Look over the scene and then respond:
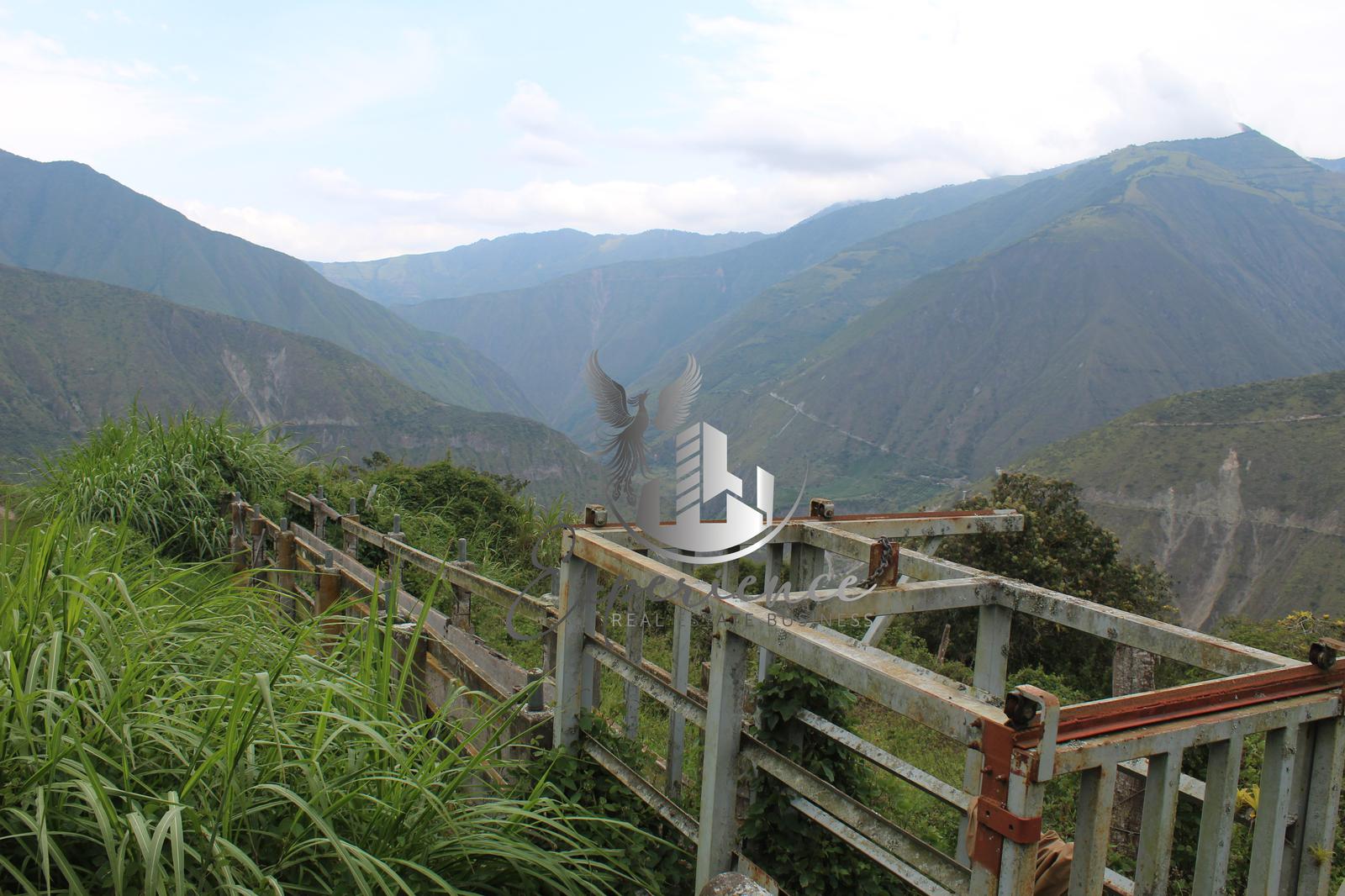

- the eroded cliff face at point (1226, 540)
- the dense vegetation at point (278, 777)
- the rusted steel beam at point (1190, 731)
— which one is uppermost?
the rusted steel beam at point (1190, 731)

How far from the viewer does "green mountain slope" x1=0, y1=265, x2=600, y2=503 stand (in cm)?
6750

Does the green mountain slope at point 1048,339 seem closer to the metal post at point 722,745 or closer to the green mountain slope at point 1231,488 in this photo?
the green mountain slope at point 1231,488

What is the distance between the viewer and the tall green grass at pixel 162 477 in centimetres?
776

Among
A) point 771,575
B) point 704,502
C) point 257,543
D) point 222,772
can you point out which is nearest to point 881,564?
point 771,575

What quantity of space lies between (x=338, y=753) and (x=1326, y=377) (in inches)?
2656

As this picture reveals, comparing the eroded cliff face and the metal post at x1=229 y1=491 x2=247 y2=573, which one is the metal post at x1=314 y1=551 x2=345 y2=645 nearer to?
the metal post at x1=229 y1=491 x2=247 y2=573

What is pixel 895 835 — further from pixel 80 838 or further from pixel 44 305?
pixel 44 305

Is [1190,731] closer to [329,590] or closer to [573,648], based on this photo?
[573,648]

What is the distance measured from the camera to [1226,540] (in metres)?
49.7

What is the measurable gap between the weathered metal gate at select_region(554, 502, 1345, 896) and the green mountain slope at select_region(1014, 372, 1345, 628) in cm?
4528

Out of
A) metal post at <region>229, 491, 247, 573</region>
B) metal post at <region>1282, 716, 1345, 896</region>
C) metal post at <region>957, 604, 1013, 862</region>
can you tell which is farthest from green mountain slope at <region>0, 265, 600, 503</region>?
metal post at <region>1282, 716, 1345, 896</region>

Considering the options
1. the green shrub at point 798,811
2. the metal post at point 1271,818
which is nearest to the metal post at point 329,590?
the green shrub at point 798,811

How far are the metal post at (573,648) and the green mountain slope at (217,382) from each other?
2374 inches

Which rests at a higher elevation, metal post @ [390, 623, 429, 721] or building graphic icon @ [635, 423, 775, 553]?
building graphic icon @ [635, 423, 775, 553]
